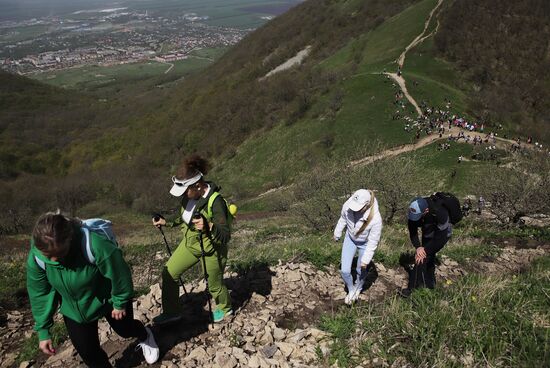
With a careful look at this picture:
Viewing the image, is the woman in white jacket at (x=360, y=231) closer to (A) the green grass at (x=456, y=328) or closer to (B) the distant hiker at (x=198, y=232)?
(A) the green grass at (x=456, y=328)

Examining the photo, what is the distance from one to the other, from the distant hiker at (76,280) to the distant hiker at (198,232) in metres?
1.01

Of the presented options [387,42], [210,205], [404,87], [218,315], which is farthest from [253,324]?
[387,42]

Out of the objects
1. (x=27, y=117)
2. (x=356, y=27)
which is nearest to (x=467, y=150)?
(x=356, y=27)

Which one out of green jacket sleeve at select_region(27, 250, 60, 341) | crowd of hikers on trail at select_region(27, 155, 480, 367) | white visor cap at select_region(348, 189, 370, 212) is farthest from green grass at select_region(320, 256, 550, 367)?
green jacket sleeve at select_region(27, 250, 60, 341)

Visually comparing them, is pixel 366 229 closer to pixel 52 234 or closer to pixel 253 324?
pixel 253 324

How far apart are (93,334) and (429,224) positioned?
5359mm

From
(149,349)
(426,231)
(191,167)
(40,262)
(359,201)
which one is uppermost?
(191,167)

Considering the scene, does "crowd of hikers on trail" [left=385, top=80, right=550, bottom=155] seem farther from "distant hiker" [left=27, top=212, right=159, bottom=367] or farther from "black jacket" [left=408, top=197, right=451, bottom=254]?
"distant hiker" [left=27, top=212, right=159, bottom=367]

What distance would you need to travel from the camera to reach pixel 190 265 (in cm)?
541

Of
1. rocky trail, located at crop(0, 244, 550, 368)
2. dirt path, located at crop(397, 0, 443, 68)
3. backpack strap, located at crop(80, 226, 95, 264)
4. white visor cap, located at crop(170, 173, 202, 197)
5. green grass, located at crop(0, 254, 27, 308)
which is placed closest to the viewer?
backpack strap, located at crop(80, 226, 95, 264)

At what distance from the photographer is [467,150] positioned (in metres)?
34.2

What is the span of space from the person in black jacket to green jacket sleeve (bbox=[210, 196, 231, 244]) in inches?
129

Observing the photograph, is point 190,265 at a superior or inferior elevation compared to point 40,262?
inferior

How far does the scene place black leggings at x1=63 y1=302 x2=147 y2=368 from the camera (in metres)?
4.37
